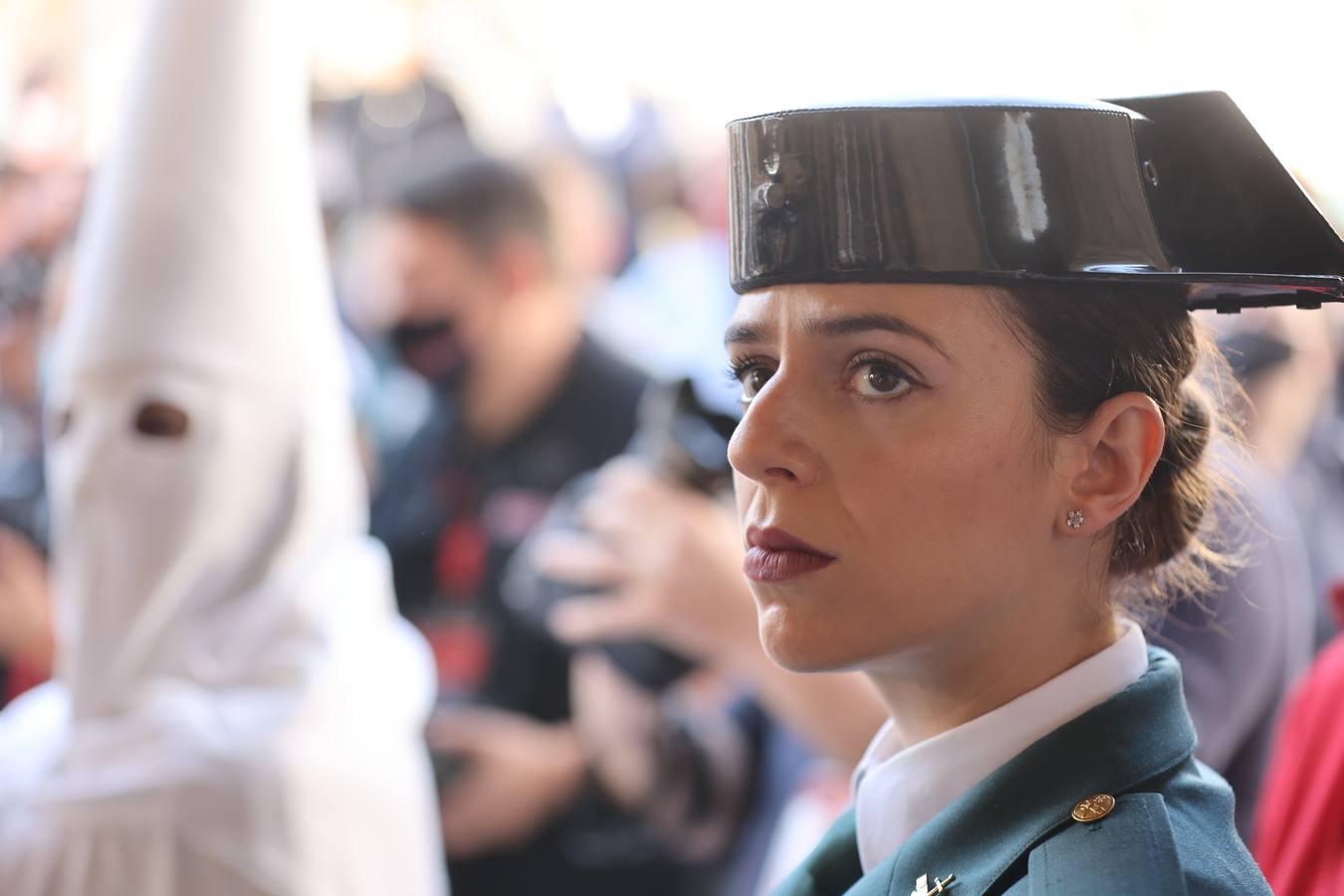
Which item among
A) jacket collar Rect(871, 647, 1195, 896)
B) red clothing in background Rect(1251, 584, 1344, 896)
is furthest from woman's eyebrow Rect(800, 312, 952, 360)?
red clothing in background Rect(1251, 584, 1344, 896)

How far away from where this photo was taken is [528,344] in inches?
147

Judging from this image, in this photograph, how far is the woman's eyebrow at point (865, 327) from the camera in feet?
3.87

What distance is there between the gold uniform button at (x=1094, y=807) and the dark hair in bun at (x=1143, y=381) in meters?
0.24

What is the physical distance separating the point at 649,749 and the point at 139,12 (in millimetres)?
1674

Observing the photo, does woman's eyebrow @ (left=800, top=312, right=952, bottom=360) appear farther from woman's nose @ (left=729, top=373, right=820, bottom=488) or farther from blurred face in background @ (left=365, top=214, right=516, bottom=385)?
blurred face in background @ (left=365, top=214, right=516, bottom=385)

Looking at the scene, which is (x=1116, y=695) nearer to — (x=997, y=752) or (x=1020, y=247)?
(x=997, y=752)

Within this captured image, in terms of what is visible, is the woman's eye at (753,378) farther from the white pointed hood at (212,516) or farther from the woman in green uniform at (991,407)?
the white pointed hood at (212,516)

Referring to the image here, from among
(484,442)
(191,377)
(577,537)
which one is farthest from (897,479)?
(484,442)

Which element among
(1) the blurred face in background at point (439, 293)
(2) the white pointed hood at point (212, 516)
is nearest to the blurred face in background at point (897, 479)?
(2) the white pointed hood at point (212, 516)

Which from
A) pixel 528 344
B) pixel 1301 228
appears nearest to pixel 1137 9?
pixel 528 344

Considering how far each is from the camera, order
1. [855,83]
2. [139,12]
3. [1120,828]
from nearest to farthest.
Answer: [1120,828], [139,12], [855,83]

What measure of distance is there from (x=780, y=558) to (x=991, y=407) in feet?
0.65

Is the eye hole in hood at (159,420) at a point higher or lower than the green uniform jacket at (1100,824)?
lower

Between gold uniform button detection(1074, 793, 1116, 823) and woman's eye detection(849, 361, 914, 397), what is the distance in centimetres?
33
